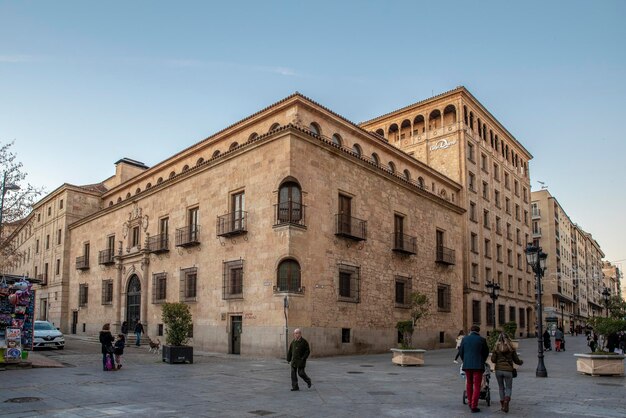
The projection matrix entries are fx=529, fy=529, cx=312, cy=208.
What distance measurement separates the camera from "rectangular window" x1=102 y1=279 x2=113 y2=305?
36281 millimetres

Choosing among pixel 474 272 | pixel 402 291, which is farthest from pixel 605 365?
pixel 474 272

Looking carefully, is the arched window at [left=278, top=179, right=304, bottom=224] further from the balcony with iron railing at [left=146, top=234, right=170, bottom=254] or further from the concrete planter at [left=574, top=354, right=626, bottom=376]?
the concrete planter at [left=574, top=354, right=626, bottom=376]

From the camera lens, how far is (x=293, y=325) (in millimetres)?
22453

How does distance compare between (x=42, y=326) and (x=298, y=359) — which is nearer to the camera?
(x=298, y=359)

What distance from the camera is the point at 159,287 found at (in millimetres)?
31156

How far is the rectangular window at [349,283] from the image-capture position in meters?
25.8

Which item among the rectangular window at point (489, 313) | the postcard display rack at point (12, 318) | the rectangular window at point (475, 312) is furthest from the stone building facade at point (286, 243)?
the postcard display rack at point (12, 318)

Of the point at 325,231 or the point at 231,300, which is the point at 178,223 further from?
the point at 325,231

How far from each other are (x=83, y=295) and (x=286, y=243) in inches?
952

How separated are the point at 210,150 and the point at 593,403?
26.8 m

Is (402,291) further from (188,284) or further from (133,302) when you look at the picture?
(133,302)

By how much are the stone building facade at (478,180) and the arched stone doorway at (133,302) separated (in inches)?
903

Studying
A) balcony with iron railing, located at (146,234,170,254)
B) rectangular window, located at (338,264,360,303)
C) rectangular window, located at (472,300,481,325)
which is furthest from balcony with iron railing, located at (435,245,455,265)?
balcony with iron railing, located at (146,234,170,254)

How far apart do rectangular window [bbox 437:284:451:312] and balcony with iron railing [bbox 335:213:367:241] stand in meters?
9.71
